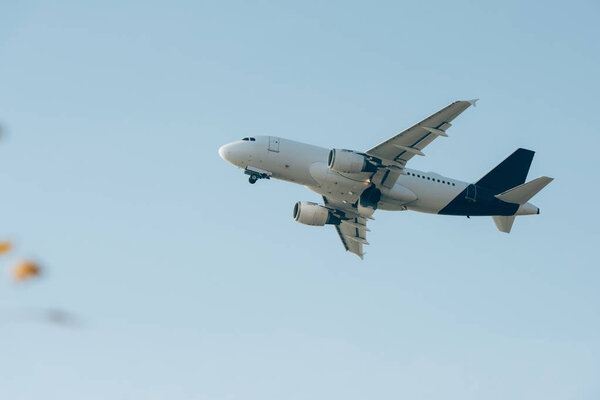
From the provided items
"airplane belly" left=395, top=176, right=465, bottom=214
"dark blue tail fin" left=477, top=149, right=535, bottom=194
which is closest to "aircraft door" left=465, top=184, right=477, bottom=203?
"airplane belly" left=395, top=176, right=465, bottom=214

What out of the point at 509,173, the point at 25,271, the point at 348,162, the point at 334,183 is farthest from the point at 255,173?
the point at 25,271

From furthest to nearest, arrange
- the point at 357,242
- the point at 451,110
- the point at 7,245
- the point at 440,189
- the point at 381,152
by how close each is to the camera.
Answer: the point at 357,242
the point at 440,189
the point at 381,152
the point at 451,110
the point at 7,245

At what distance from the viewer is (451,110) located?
42.2 m

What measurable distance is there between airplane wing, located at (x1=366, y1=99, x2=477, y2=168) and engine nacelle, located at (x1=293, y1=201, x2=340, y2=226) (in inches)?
359

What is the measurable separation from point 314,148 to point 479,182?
13492 mm

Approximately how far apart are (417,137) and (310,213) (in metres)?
12.5

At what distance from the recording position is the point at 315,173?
4656cm

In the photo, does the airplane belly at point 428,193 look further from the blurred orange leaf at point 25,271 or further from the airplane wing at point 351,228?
the blurred orange leaf at point 25,271

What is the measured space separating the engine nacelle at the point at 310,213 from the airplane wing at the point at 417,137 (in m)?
9.13

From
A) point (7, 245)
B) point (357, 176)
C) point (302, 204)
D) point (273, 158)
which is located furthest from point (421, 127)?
point (7, 245)

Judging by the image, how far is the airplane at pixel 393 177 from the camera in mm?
45062

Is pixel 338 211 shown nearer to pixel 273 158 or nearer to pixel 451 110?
pixel 273 158

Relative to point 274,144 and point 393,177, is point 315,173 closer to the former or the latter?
point 274,144

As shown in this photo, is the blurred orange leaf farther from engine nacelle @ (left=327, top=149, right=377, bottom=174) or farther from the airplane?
engine nacelle @ (left=327, top=149, right=377, bottom=174)
